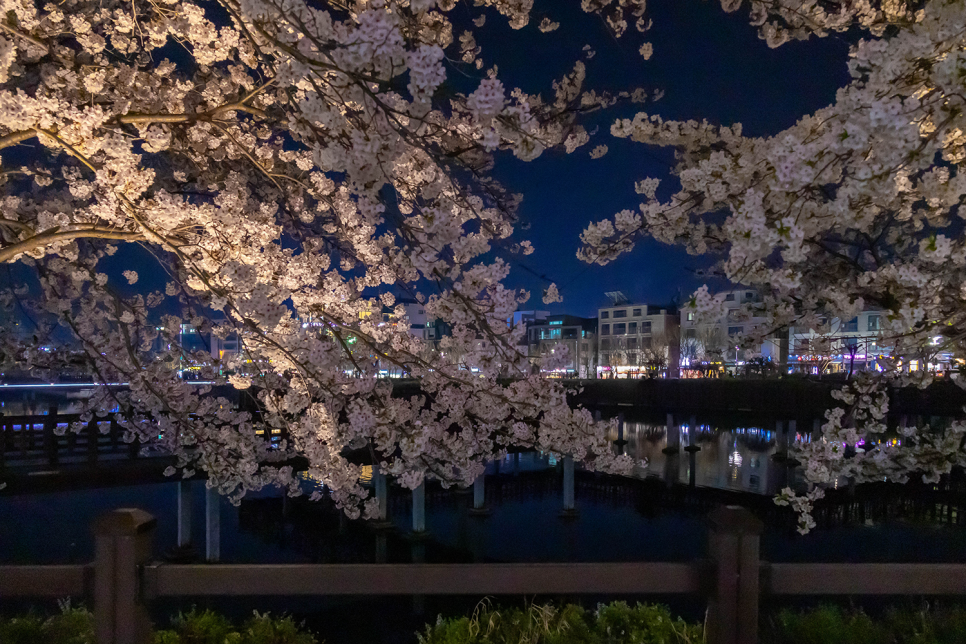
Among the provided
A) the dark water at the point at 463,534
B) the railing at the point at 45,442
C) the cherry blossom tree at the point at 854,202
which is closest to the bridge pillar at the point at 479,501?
the dark water at the point at 463,534

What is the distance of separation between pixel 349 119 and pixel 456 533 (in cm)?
1625

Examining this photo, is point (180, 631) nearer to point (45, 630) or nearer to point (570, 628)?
point (45, 630)

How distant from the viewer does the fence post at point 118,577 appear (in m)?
2.13

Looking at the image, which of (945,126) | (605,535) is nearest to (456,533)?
(605,535)

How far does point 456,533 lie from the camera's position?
16906 mm

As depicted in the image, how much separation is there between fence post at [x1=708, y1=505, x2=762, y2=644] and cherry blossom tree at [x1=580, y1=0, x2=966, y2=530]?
106 cm

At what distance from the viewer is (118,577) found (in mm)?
2150

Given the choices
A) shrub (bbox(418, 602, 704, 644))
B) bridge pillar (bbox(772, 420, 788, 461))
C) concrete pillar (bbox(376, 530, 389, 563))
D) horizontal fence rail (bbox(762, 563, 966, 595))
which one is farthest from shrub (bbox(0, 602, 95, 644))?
bridge pillar (bbox(772, 420, 788, 461))

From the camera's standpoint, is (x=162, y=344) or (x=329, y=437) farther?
(x=162, y=344)

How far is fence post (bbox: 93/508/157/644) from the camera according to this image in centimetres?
213

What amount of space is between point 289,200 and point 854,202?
3444mm

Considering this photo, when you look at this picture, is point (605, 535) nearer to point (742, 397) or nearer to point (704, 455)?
point (742, 397)

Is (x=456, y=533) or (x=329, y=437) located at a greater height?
(x=329, y=437)

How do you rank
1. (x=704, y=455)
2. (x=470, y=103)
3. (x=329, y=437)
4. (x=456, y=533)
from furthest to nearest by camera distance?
(x=704, y=455) → (x=456, y=533) → (x=329, y=437) → (x=470, y=103)
